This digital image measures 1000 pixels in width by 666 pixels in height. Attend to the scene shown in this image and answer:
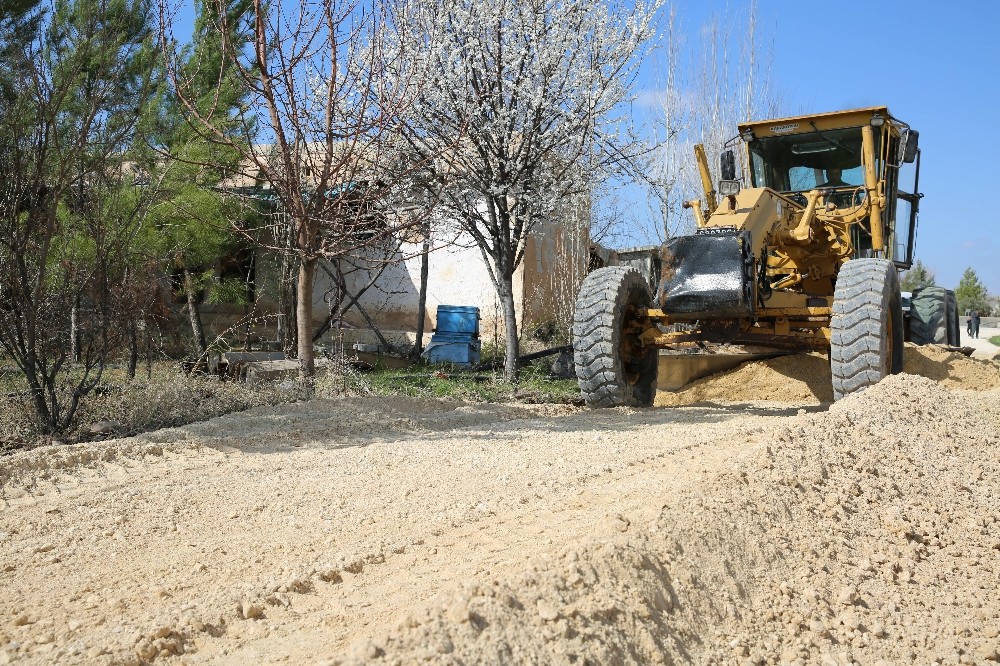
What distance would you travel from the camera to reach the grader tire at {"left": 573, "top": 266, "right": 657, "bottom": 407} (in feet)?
26.9

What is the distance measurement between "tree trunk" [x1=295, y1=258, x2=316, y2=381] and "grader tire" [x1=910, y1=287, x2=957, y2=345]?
280 inches

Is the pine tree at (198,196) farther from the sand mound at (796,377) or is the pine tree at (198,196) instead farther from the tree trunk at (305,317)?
the sand mound at (796,377)

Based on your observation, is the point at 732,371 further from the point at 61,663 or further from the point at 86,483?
the point at 61,663

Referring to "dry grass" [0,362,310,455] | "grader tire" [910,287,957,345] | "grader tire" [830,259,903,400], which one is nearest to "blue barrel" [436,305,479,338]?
"dry grass" [0,362,310,455]

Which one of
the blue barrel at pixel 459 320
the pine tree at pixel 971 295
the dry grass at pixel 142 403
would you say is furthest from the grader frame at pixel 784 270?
the pine tree at pixel 971 295

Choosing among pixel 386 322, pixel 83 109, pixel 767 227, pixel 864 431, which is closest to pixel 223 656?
pixel 864 431

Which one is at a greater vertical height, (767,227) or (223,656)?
(767,227)

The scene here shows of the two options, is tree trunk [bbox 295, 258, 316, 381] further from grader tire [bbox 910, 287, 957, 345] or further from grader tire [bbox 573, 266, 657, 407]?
grader tire [bbox 910, 287, 957, 345]

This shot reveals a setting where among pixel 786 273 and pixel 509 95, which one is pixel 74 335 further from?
pixel 786 273

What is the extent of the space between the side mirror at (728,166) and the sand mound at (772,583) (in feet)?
15.1

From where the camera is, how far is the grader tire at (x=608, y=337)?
8.20 m

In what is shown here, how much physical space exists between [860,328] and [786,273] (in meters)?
2.40

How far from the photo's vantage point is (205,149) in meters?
12.7

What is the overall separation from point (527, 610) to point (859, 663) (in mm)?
1180
